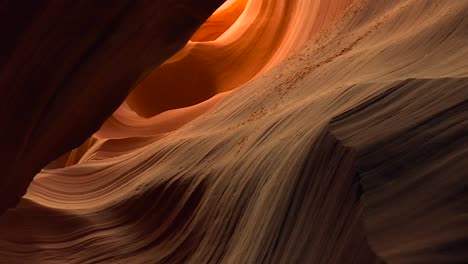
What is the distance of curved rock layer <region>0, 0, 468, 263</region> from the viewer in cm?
90

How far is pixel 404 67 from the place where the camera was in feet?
4.46

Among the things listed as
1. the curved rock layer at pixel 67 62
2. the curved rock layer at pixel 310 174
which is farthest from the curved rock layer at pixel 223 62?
the curved rock layer at pixel 67 62

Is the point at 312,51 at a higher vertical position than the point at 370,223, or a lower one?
higher

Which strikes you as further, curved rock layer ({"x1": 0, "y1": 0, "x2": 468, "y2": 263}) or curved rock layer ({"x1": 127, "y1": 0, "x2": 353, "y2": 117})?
curved rock layer ({"x1": 127, "y1": 0, "x2": 353, "y2": 117})

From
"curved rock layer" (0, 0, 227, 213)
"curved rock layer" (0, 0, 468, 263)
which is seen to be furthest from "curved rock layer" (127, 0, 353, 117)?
"curved rock layer" (0, 0, 227, 213)

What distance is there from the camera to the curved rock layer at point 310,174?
90 centimetres

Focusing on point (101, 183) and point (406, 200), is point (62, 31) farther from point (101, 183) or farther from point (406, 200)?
point (101, 183)

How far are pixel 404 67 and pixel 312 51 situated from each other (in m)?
0.97

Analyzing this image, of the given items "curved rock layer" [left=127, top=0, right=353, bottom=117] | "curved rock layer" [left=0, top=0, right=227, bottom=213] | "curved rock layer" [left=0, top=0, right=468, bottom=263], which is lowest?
"curved rock layer" [left=0, top=0, right=468, bottom=263]

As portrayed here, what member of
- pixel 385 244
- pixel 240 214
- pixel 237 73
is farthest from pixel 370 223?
pixel 237 73

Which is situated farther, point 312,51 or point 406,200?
point 312,51

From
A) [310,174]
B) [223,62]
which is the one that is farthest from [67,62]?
[223,62]

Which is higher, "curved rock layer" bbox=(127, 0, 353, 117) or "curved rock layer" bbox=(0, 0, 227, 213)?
"curved rock layer" bbox=(127, 0, 353, 117)

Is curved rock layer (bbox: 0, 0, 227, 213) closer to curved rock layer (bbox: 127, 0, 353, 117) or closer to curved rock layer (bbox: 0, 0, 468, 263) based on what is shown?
curved rock layer (bbox: 0, 0, 468, 263)
